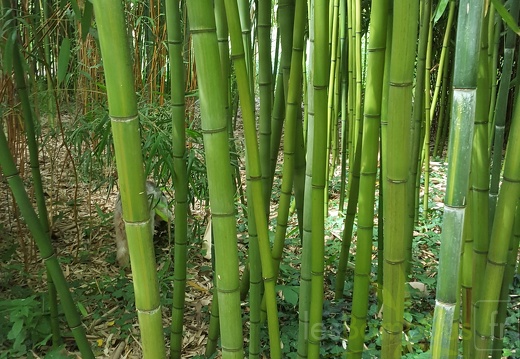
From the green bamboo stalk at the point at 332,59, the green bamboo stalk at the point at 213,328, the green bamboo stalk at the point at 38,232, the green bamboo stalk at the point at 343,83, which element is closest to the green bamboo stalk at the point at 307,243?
the green bamboo stalk at the point at 213,328

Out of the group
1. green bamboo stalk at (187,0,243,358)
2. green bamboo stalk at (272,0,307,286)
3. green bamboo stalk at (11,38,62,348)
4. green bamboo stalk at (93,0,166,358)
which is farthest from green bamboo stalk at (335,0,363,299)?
green bamboo stalk at (11,38,62,348)

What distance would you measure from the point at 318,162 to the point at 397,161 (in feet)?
0.70

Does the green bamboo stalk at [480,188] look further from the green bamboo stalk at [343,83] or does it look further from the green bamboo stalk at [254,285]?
the green bamboo stalk at [343,83]

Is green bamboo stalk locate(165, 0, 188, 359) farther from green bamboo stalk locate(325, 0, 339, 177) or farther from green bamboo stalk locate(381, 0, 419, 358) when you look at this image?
green bamboo stalk locate(325, 0, 339, 177)

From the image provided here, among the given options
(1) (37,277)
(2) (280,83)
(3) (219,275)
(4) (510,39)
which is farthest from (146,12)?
(3) (219,275)

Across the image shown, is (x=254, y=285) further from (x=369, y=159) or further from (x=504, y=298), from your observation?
(x=504, y=298)

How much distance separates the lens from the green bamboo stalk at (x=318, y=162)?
2.76 feet

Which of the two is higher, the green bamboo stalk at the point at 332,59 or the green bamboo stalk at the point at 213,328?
the green bamboo stalk at the point at 332,59

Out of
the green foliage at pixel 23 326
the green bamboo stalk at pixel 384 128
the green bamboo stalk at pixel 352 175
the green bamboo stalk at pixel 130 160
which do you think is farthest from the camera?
the green foliage at pixel 23 326

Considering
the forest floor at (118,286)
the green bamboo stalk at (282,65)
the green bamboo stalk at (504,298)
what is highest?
the green bamboo stalk at (282,65)

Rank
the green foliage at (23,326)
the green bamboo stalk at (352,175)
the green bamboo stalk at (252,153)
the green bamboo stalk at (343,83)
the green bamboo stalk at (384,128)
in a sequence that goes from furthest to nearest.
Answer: the green bamboo stalk at (343,83)
the green foliage at (23,326)
the green bamboo stalk at (352,175)
the green bamboo stalk at (384,128)
the green bamboo stalk at (252,153)

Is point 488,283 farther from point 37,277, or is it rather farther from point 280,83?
point 37,277

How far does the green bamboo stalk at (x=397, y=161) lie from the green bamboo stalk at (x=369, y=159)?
0.38 ft

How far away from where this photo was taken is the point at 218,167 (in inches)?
27.7
